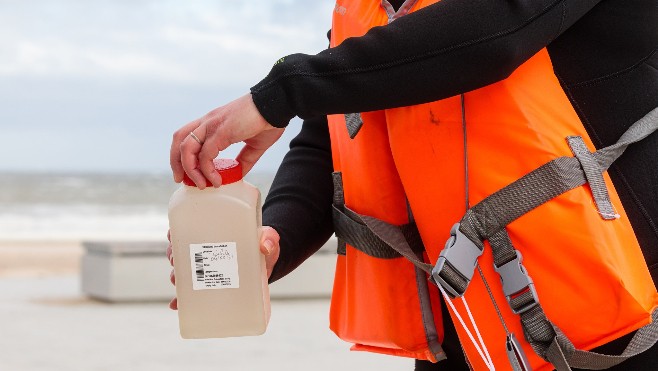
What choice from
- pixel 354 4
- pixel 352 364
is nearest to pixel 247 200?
pixel 354 4

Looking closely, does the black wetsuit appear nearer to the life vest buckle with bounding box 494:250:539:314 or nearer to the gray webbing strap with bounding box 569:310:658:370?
the gray webbing strap with bounding box 569:310:658:370

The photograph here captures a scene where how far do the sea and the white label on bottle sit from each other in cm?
1787

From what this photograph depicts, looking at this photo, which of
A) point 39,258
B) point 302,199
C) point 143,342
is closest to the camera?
point 302,199

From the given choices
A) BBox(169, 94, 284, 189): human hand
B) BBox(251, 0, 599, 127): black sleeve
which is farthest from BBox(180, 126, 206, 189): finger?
BBox(251, 0, 599, 127): black sleeve

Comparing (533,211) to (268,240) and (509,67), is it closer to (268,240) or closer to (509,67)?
(509,67)

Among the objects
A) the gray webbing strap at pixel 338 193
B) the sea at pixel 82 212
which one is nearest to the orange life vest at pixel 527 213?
the gray webbing strap at pixel 338 193

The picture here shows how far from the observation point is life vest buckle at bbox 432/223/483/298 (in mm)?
1385

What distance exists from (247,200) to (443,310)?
42 centimetres

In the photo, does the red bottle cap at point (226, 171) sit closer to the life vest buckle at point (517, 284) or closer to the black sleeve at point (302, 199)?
the black sleeve at point (302, 199)

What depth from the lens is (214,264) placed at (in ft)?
4.94

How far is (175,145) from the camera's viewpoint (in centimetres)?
140

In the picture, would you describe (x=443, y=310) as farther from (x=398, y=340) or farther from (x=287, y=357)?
(x=287, y=357)

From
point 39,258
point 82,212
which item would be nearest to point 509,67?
point 39,258

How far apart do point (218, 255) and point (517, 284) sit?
1.47 feet
